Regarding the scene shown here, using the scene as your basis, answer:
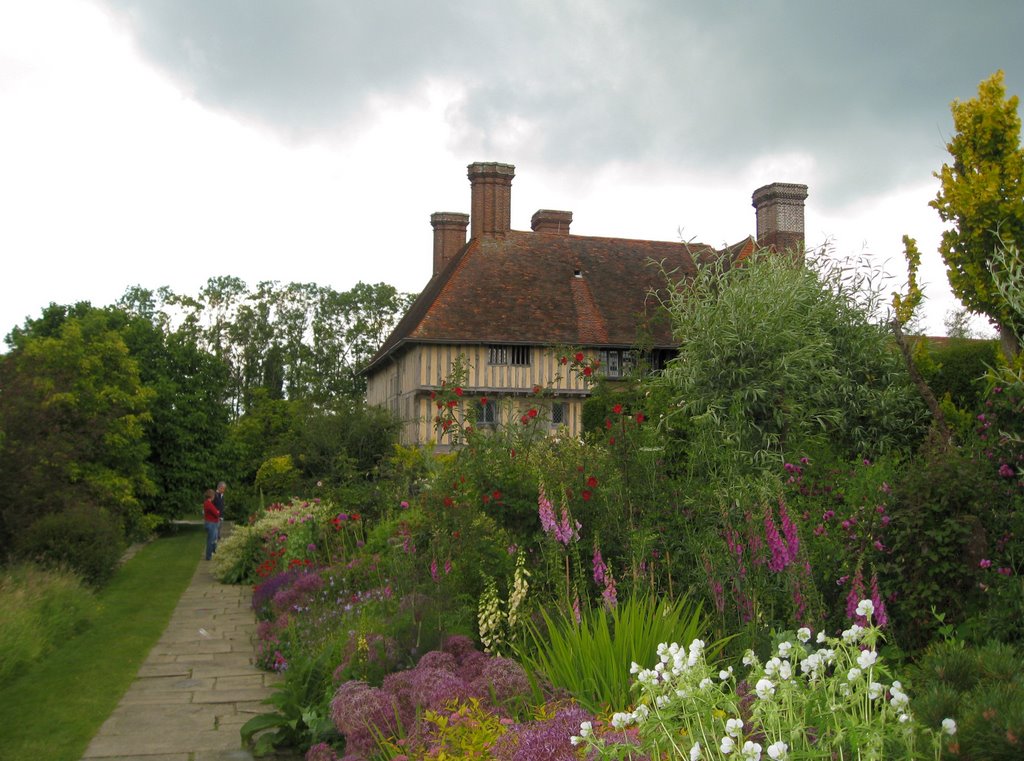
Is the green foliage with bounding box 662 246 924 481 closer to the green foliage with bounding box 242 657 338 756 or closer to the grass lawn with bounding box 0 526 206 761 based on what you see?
the green foliage with bounding box 242 657 338 756

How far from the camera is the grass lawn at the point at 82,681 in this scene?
622 centimetres

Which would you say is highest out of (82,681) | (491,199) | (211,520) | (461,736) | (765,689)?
(491,199)

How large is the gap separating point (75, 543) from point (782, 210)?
20391 mm

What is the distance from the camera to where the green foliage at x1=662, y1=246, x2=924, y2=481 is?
11.1 m

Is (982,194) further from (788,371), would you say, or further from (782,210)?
(782,210)

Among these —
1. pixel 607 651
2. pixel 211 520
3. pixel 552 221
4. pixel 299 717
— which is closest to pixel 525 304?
pixel 552 221

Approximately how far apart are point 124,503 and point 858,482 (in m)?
20.5

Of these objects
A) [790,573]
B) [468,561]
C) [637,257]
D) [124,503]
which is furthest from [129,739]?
[637,257]

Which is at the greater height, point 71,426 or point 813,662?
point 71,426

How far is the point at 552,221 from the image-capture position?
34.6 meters

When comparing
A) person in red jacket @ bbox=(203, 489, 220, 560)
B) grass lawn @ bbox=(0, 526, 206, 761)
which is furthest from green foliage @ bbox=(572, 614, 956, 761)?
person in red jacket @ bbox=(203, 489, 220, 560)

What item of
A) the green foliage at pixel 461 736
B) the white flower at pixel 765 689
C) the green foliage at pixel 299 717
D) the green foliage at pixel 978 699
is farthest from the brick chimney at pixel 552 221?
the white flower at pixel 765 689

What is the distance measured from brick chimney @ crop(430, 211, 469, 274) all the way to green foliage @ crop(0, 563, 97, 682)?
23421 millimetres

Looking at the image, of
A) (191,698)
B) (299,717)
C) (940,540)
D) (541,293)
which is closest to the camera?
(940,540)
